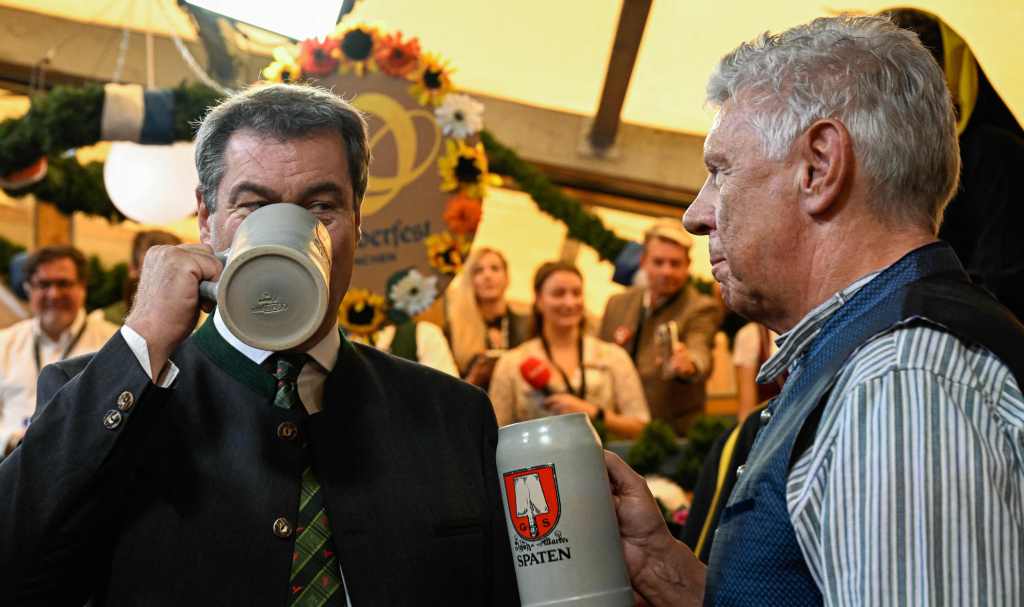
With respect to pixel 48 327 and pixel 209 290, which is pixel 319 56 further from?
pixel 209 290

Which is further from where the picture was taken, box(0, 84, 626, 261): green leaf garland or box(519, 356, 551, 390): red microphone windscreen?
box(519, 356, 551, 390): red microphone windscreen

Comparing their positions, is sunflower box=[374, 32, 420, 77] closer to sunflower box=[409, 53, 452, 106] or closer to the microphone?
sunflower box=[409, 53, 452, 106]

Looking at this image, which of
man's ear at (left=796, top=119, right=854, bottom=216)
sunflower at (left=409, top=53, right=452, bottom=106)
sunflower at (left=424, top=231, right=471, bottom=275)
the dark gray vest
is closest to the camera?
the dark gray vest

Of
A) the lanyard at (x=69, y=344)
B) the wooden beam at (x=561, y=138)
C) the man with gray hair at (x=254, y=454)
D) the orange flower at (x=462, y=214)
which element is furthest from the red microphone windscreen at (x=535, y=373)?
the wooden beam at (x=561, y=138)

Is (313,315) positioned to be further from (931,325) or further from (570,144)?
(570,144)

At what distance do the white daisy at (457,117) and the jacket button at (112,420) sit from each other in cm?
289

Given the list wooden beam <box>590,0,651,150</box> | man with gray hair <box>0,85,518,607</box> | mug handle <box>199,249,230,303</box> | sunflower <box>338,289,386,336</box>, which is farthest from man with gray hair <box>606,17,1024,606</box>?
wooden beam <box>590,0,651,150</box>

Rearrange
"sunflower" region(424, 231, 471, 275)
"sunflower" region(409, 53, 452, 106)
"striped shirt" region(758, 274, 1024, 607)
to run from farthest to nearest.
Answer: "sunflower" region(409, 53, 452, 106) → "sunflower" region(424, 231, 471, 275) → "striped shirt" region(758, 274, 1024, 607)

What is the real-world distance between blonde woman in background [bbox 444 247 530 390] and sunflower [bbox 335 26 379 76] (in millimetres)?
1845

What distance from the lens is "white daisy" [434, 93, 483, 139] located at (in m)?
4.36

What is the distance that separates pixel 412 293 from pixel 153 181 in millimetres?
1644

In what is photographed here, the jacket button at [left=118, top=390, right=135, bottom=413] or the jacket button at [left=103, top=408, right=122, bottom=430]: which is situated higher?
the jacket button at [left=118, top=390, right=135, bottom=413]

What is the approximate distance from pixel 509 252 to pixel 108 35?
3636mm

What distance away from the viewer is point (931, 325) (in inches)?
49.2
